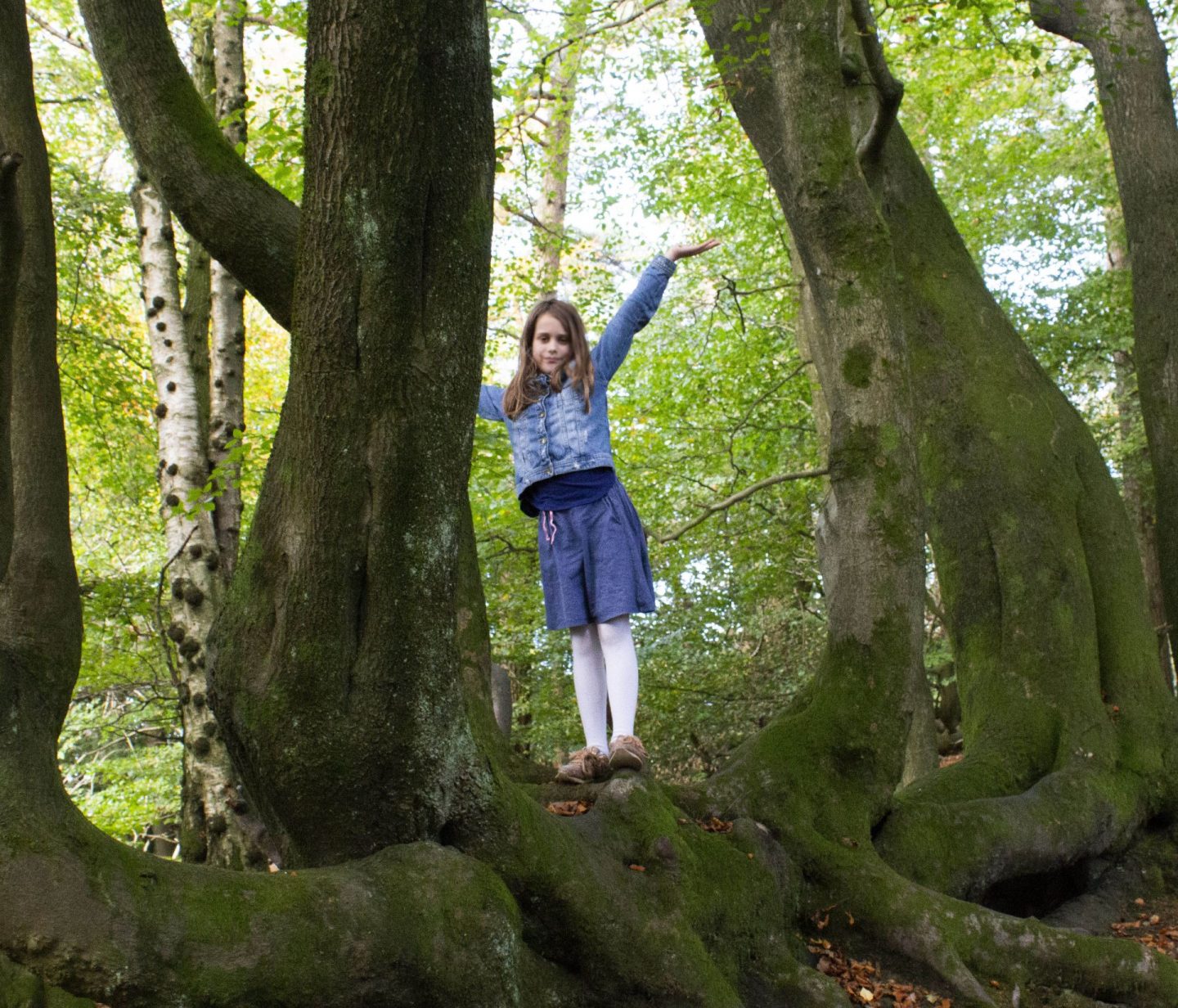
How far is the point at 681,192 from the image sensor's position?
16.4m

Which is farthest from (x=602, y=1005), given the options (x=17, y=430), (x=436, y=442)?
(x=17, y=430)

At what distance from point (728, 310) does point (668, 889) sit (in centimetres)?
1461

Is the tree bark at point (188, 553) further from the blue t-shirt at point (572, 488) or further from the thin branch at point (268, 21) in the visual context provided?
the blue t-shirt at point (572, 488)

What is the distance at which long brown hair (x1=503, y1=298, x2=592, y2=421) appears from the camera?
4.30 metres

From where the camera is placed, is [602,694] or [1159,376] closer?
[602,694]

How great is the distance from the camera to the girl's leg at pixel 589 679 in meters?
4.30

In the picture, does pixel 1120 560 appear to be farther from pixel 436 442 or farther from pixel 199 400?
pixel 199 400

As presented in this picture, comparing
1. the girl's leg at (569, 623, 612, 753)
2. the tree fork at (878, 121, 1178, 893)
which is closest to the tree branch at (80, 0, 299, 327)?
the girl's leg at (569, 623, 612, 753)

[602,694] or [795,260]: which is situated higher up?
[795,260]

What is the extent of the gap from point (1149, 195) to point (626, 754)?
239 inches

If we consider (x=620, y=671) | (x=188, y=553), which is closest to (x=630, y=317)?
(x=620, y=671)

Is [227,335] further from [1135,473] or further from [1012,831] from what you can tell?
[1135,473]

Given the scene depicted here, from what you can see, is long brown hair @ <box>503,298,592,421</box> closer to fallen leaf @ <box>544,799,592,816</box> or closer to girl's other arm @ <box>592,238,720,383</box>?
girl's other arm @ <box>592,238,720,383</box>

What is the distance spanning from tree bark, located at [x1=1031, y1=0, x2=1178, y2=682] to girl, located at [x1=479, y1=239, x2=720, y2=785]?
4.72 m
